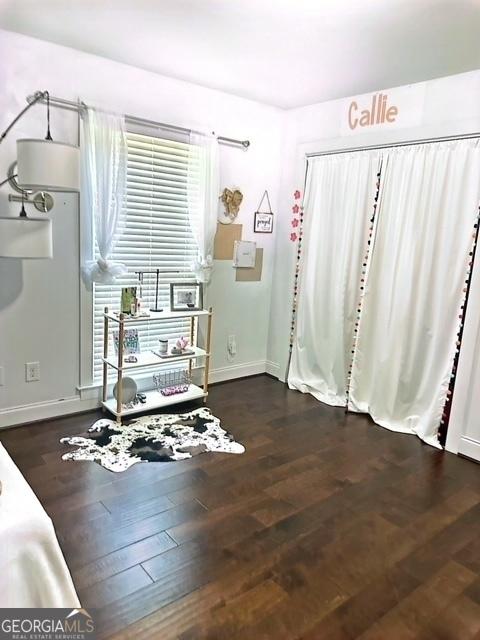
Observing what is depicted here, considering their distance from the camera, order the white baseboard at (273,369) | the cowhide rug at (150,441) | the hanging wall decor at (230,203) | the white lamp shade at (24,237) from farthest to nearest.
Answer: the white baseboard at (273,369), the hanging wall decor at (230,203), the cowhide rug at (150,441), the white lamp shade at (24,237)

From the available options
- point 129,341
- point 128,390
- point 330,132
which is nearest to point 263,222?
point 330,132

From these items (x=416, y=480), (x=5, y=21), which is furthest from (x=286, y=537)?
(x=5, y=21)

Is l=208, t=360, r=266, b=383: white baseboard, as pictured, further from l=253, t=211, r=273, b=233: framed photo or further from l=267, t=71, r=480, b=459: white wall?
l=253, t=211, r=273, b=233: framed photo

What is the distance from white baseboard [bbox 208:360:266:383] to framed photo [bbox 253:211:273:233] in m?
1.25

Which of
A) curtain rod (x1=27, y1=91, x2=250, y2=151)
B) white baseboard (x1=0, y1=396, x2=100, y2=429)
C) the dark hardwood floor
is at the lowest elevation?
the dark hardwood floor

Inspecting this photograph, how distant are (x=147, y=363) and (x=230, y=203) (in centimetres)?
153

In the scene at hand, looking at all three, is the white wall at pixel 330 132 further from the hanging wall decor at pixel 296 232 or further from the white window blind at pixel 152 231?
the white window blind at pixel 152 231

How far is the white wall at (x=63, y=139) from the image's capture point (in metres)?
2.79

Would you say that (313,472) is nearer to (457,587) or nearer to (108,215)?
(457,587)

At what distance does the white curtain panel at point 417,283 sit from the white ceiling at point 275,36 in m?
0.62

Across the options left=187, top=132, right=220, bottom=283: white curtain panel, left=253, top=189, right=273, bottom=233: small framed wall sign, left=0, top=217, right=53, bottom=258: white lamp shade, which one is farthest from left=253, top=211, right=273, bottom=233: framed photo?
left=0, top=217, right=53, bottom=258: white lamp shade

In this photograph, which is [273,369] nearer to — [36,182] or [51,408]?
[51,408]

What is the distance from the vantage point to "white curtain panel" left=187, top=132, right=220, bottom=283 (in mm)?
3562

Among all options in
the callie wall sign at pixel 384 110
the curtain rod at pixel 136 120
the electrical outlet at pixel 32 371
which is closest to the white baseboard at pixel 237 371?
the electrical outlet at pixel 32 371
